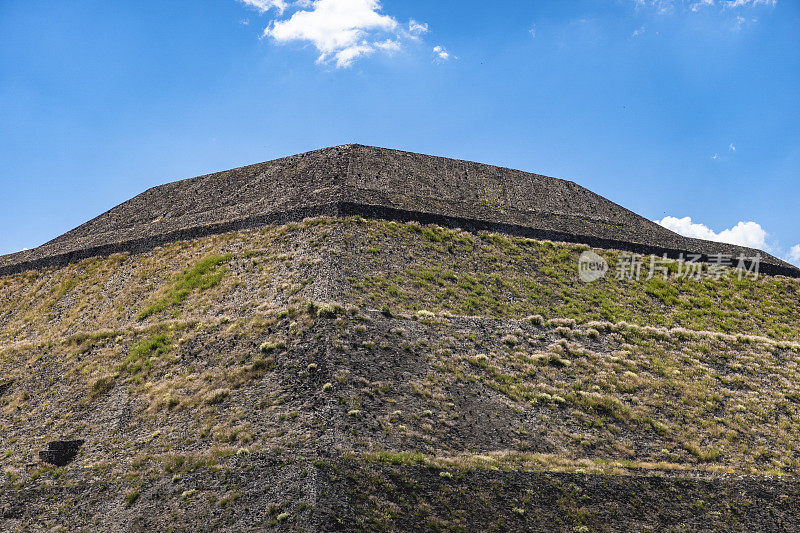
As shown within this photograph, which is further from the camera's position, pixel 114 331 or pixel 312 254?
pixel 312 254

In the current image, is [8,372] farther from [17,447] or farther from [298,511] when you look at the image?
[298,511]

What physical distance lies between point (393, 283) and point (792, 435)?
2451 cm

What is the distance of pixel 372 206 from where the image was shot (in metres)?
47.5

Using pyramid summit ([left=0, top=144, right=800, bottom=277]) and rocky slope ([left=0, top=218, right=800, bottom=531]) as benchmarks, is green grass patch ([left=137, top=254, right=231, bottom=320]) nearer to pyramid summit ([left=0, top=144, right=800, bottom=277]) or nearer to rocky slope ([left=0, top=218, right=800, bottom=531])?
rocky slope ([left=0, top=218, right=800, bottom=531])

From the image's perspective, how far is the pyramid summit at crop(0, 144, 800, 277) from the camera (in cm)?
4922

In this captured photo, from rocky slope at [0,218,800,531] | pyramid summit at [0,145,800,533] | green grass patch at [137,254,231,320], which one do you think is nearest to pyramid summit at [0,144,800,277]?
pyramid summit at [0,145,800,533]

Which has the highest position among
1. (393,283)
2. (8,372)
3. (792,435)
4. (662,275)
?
(662,275)

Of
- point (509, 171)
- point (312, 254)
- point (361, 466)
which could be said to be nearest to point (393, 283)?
point (312, 254)

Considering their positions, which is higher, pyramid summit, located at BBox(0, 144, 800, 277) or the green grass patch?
pyramid summit, located at BBox(0, 144, 800, 277)

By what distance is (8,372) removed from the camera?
3512 centimetres

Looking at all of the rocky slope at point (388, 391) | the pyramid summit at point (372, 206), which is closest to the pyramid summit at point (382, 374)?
the rocky slope at point (388, 391)

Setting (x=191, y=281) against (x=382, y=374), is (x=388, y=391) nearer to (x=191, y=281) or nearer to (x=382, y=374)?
(x=382, y=374)

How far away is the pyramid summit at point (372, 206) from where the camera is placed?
49.2 m

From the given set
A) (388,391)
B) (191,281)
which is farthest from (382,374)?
(191,281)
